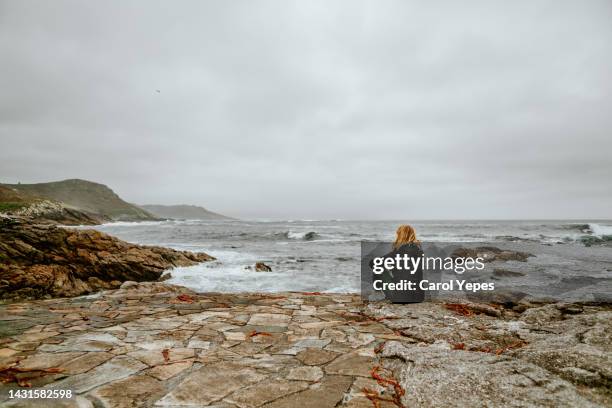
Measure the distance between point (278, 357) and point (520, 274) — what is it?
39.3 feet

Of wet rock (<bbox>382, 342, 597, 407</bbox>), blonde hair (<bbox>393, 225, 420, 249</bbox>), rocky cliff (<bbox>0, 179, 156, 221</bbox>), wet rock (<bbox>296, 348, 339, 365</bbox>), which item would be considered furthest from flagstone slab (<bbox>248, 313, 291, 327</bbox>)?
rocky cliff (<bbox>0, 179, 156, 221</bbox>)

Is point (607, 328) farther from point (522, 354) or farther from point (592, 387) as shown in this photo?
point (592, 387)

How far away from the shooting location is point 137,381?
2797mm

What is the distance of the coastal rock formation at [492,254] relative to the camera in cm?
1572

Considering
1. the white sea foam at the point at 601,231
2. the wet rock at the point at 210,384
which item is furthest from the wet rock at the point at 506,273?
the white sea foam at the point at 601,231

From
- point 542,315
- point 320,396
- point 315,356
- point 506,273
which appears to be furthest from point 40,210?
point 542,315

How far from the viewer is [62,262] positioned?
788cm

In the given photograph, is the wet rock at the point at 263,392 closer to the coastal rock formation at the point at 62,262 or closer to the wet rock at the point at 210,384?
the wet rock at the point at 210,384

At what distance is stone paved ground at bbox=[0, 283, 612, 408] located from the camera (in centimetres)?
244

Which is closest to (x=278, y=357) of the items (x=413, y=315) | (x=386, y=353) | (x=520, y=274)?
(x=386, y=353)

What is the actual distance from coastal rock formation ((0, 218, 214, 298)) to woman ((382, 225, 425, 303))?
22.5 feet

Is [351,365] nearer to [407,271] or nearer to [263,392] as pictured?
[263,392]

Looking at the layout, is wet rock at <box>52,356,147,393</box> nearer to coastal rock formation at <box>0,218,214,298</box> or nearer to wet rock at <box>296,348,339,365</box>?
wet rock at <box>296,348,339,365</box>

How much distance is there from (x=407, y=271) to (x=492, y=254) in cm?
1342
